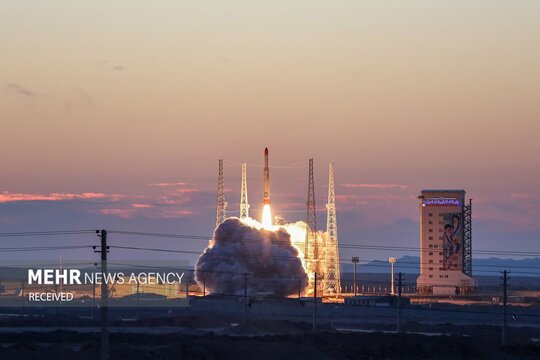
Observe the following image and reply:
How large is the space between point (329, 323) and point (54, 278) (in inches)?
2105

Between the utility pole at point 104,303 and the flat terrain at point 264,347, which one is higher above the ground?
the utility pole at point 104,303

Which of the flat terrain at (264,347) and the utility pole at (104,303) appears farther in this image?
the flat terrain at (264,347)

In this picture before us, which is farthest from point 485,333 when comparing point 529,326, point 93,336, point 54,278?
point 54,278

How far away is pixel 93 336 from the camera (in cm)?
11925

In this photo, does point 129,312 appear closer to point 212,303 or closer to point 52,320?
point 212,303

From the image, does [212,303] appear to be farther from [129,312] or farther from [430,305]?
[430,305]

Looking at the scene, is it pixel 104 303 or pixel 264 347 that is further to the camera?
pixel 264 347

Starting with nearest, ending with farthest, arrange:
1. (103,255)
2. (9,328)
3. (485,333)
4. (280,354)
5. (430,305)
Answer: (103,255) → (280,354) → (9,328) → (485,333) → (430,305)

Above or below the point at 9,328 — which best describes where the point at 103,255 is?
above

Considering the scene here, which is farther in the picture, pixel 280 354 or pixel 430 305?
pixel 430 305

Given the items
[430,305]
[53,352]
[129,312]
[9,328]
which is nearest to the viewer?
[53,352]

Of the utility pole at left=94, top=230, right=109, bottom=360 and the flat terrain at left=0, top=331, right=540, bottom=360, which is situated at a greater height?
the utility pole at left=94, top=230, right=109, bottom=360

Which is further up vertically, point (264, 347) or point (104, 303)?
point (104, 303)

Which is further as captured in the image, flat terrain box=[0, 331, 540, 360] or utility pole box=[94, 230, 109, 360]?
flat terrain box=[0, 331, 540, 360]
